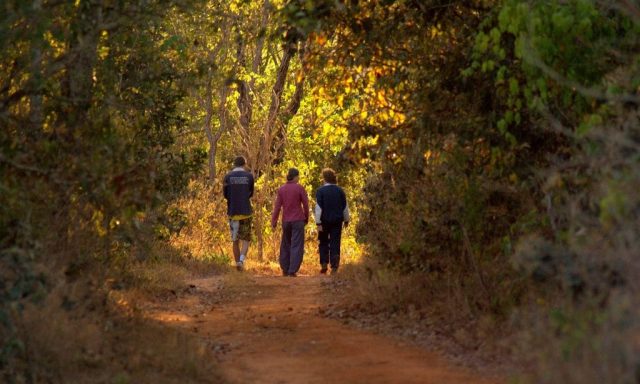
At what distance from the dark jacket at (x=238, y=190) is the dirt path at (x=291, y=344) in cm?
398

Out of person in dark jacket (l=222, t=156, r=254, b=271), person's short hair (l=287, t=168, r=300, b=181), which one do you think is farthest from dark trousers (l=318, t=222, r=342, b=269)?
person in dark jacket (l=222, t=156, r=254, b=271)

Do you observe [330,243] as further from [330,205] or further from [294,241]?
[330,205]

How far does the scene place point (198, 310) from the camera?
45.1 feet

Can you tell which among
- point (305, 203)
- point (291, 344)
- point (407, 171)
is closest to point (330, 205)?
point (305, 203)

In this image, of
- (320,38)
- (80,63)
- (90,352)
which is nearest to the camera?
(90,352)

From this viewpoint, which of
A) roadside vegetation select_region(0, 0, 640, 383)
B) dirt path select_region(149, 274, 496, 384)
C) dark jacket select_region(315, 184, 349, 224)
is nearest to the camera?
roadside vegetation select_region(0, 0, 640, 383)

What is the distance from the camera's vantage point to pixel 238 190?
19516 mm

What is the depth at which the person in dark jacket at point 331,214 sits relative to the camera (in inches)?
744

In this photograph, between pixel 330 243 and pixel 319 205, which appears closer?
pixel 319 205

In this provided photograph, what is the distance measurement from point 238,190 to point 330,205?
70.0 inches

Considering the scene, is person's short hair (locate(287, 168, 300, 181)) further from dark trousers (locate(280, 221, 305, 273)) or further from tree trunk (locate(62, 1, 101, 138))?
tree trunk (locate(62, 1, 101, 138))

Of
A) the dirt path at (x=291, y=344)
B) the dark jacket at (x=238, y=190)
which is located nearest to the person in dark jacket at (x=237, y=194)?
the dark jacket at (x=238, y=190)

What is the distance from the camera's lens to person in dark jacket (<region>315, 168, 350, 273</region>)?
18906 millimetres

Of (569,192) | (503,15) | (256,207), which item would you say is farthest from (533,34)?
(256,207)
